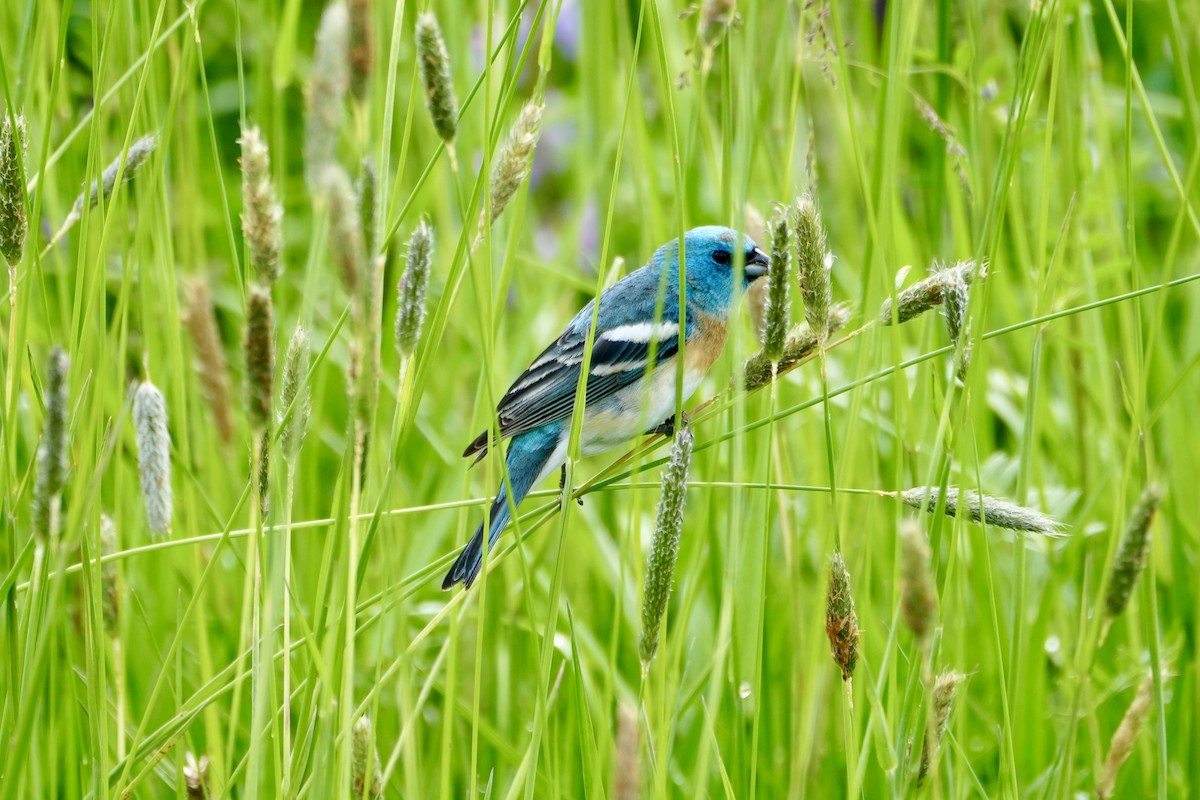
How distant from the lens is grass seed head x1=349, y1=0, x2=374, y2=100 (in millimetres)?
1228

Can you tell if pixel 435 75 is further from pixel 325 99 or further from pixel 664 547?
pixel 664 547

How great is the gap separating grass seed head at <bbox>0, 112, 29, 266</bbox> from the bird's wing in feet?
4.70

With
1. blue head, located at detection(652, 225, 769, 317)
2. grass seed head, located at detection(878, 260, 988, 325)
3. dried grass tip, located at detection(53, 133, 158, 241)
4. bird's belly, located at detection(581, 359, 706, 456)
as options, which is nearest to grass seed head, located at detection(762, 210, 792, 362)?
grass seed head, located at detection(878, 260, 988, 325)

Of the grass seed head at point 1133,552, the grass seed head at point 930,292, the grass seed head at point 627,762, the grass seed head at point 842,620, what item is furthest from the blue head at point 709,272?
the grass seed head at point 627,762

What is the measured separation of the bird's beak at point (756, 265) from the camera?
3318 millimetres

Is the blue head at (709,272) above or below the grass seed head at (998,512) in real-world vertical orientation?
above

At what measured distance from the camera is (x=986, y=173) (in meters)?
2.87

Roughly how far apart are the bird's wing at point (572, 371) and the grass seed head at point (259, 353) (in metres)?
1.70

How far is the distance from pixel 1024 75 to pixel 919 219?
211 cm

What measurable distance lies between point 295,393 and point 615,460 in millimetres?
1304

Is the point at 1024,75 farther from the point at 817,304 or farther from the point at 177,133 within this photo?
the point at 177,133

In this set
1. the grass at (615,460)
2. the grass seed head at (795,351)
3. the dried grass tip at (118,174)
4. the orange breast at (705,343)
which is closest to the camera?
the grass at (615,460)

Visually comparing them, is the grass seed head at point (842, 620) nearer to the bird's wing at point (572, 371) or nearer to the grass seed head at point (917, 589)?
the grass seed head at point (917, 589)

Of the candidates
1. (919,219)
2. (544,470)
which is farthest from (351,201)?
(919,219)
